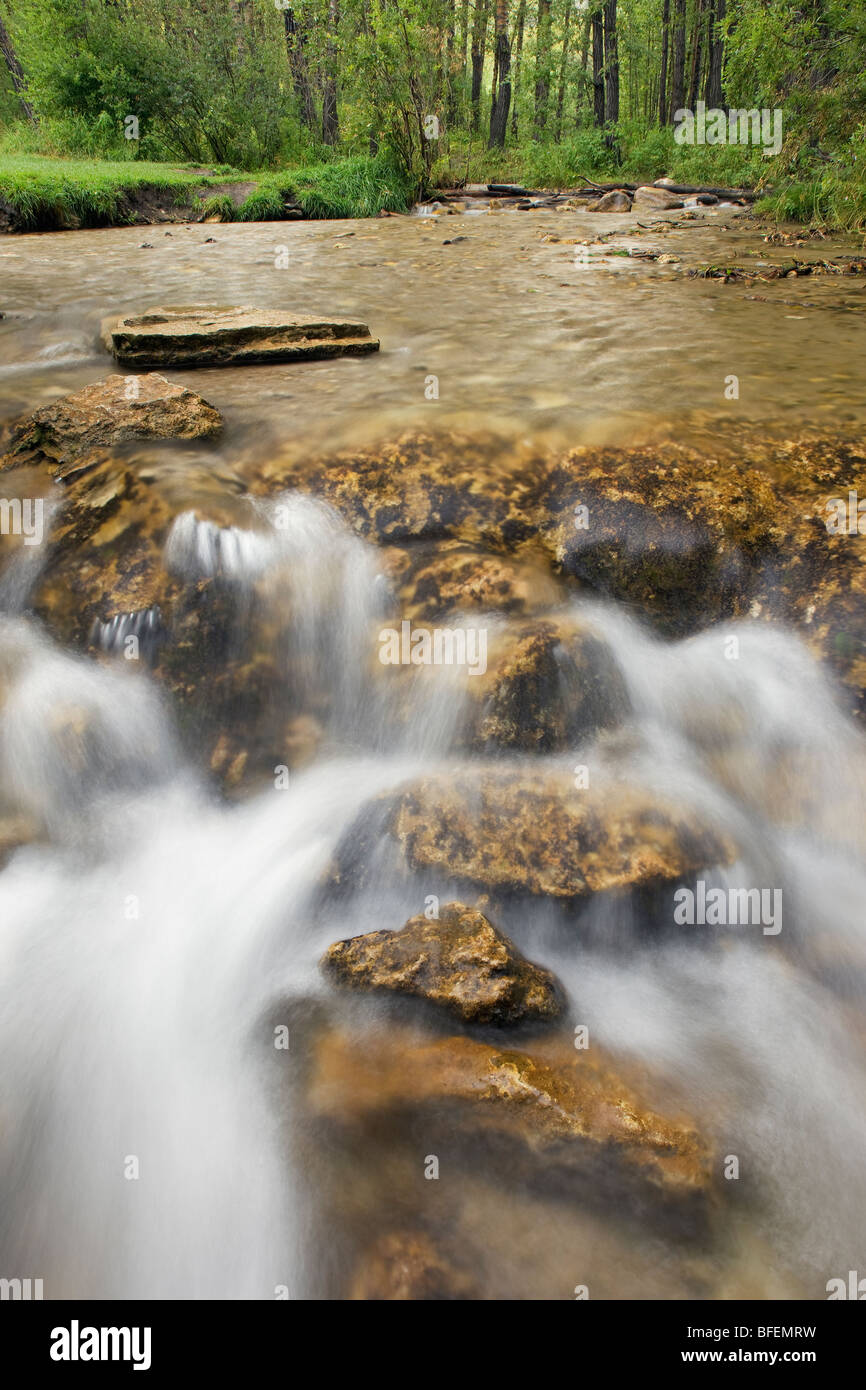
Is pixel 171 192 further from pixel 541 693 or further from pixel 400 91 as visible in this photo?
pixel 541 693

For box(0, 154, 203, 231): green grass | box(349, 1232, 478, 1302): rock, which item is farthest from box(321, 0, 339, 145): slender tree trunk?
box(349, 1232, 478, 1302): rock

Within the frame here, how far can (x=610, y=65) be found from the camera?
28828 millimetres

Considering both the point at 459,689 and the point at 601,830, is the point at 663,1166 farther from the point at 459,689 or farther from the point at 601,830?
the point at 459,689

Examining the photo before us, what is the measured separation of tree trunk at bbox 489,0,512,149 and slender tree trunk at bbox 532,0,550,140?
1284 mm

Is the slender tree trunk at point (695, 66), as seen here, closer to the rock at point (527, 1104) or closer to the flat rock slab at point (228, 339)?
the flat rock slab at point (228, 339)

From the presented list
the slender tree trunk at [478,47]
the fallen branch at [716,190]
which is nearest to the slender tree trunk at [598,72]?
the slender tree trunk at [478,47]

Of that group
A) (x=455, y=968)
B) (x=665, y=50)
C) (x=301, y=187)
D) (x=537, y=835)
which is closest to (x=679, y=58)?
(x=665, y=50)

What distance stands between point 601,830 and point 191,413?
336 cm

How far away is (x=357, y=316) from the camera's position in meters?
7.29

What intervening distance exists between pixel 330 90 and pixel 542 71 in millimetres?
10545

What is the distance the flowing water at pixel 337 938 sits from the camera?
6.93ft

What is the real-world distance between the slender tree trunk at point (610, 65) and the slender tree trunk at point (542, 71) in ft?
7.26
